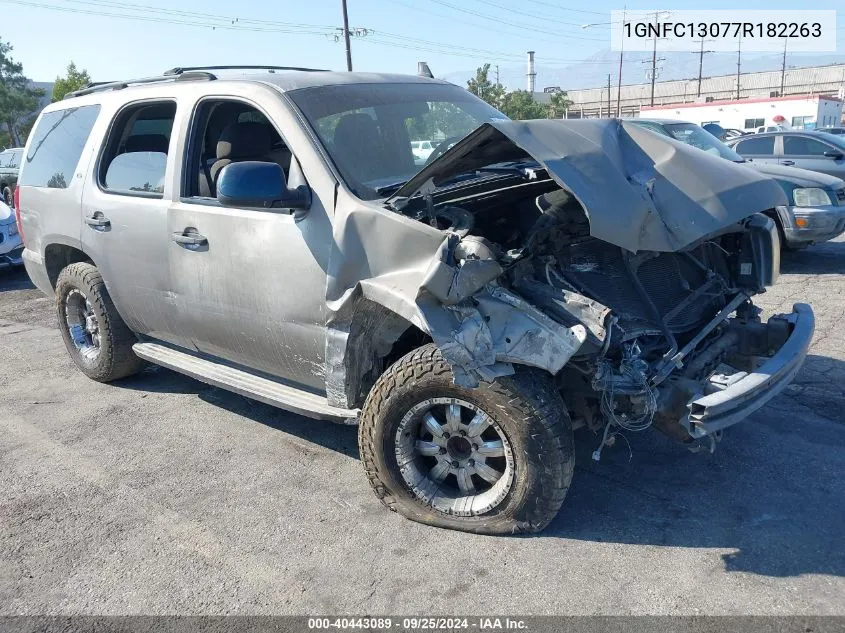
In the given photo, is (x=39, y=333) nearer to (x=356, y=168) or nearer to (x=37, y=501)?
(x=37, y=501)

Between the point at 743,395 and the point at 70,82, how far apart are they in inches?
1816

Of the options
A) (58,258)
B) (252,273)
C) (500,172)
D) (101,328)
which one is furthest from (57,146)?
(500,172)

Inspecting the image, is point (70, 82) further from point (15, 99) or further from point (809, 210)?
point (809, 210)

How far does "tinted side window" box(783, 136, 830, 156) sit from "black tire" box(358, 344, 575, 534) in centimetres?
1025

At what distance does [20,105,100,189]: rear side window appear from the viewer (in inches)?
198

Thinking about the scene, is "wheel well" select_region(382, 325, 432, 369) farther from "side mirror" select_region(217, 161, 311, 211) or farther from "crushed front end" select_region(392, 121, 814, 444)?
"side mirror" select_region(217, 161, 311, 211)

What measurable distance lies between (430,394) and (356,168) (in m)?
1.27

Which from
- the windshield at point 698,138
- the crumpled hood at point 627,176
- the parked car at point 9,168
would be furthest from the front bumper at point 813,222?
the parked car at point 9,168

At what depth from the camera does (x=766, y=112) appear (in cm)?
3553

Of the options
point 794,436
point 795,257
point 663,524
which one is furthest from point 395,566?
point 795,257

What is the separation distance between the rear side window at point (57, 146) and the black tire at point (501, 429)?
325cm

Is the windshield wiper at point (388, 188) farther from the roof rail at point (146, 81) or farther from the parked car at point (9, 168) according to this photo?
the parked car at point (9, 168)

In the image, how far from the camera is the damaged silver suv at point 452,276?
2914 millimetres

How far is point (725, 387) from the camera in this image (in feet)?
9.62
